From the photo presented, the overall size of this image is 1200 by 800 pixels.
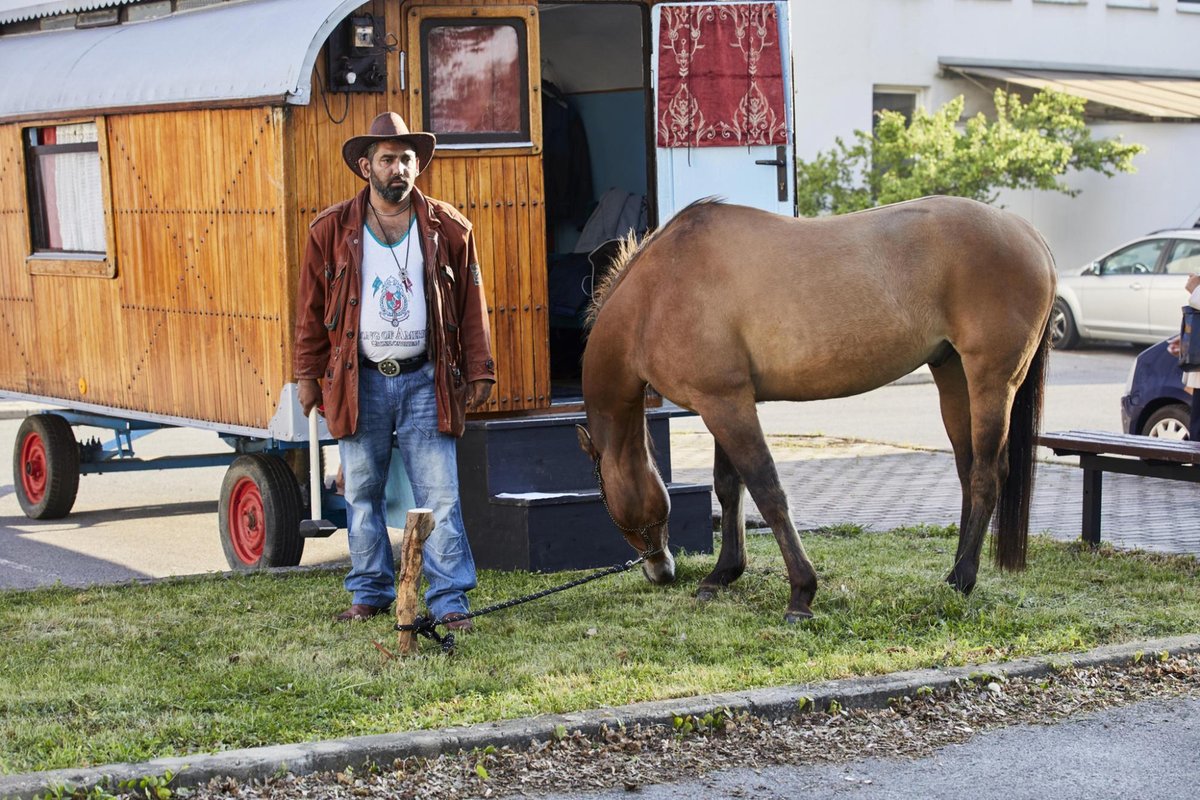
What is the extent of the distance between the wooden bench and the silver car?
37.1 ft

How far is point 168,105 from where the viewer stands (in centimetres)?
914

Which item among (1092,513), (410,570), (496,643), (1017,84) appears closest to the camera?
(410,570)

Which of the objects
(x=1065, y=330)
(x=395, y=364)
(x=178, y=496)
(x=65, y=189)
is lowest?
(x=1065, y=330)

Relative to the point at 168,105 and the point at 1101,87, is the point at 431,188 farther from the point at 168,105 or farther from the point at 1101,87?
the point at 1101,87

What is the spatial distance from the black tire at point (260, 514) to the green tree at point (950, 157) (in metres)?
14.2

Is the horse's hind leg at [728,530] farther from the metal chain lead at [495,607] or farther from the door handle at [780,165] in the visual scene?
the door handle at [780,165]

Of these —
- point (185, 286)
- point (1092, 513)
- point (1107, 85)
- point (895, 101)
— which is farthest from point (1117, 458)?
point (1107, 85)

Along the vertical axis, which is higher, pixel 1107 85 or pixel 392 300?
pixel 1107 85

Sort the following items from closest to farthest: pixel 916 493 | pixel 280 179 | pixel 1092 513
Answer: pixel 280 179 < pixel 1092 513 < pixel 916 493

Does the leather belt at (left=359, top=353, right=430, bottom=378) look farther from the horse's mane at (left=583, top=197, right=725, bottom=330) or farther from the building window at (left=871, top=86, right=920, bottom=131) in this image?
the building window at (left=871, top=86, right=920, bottom=131)

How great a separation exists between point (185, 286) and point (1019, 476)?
Answer: 4650 millimetres

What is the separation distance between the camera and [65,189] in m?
10.6

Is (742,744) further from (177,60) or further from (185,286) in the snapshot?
(177,60)

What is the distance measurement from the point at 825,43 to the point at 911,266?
62.3ft
